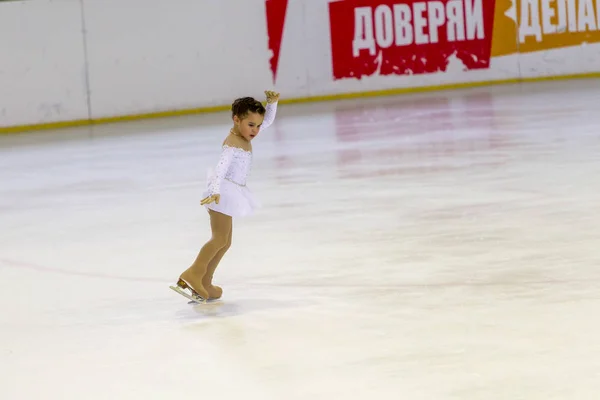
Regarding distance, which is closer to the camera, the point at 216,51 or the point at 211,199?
the point at 211,199

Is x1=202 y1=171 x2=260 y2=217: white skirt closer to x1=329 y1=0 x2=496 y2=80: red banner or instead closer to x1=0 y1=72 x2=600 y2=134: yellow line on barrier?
x1=0 y1=72 x2=600 y2=134: yellow line on barrier

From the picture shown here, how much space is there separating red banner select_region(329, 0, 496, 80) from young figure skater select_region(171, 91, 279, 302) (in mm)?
13716

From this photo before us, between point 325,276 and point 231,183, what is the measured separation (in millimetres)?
791

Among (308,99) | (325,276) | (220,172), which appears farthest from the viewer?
(308,99)

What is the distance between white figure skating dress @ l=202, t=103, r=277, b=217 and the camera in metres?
5.43

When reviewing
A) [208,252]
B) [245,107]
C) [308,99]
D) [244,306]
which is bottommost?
[244,306]

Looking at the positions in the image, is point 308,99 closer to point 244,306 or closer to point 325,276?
point 325,276

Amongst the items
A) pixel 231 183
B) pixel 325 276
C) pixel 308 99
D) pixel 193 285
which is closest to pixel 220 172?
pixel 231 183

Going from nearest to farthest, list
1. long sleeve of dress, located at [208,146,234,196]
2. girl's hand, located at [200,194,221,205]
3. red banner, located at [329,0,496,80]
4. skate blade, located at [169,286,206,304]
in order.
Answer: girl's hand, located at [200,194,221,205] → long sleeve of dress, located at [208,146,234,196] → skate blade, located at [169,286,206,304] → red banner, located at [329,0,496,80]

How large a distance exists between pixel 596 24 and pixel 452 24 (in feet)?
7.78

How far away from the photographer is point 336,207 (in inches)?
324

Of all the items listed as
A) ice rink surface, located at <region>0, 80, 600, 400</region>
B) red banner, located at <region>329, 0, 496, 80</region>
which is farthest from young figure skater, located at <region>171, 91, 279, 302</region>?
red banner, located at <region>329, 0, 496, 80</region>

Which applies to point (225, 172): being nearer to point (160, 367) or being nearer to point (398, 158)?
point (160, 367)

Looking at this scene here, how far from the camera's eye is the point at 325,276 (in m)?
5.98
